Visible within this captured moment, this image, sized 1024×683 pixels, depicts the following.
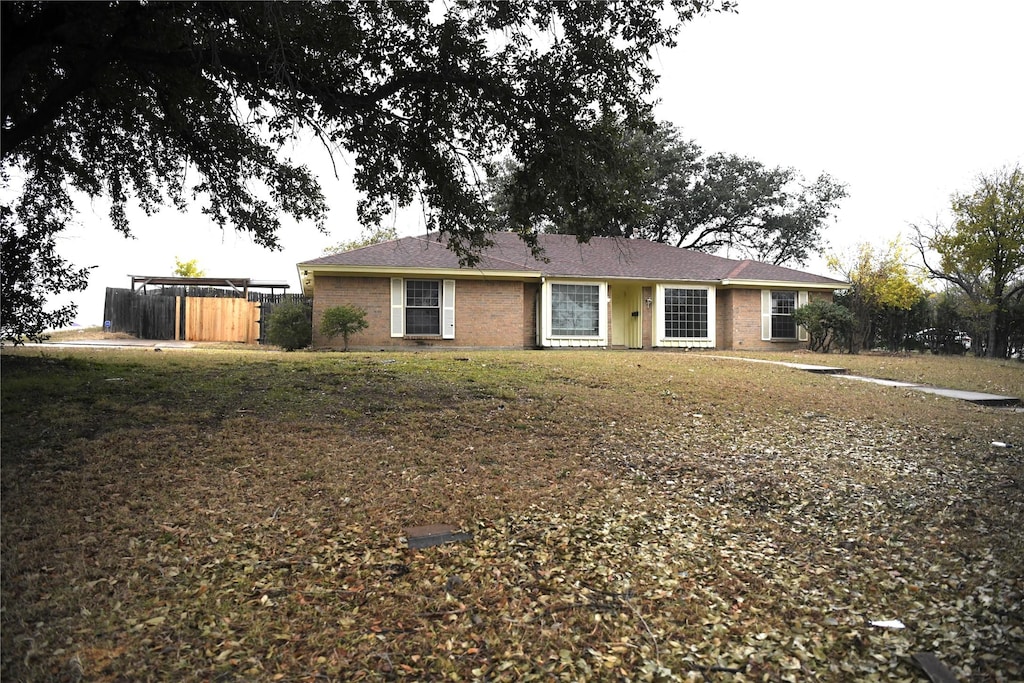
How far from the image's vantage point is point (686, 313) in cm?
1897

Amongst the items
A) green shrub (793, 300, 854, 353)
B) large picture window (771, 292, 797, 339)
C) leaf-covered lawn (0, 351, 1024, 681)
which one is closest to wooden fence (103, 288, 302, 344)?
leaf-covered lawn (0, 351, 1024, 681)

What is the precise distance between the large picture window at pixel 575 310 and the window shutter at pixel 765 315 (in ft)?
18.8

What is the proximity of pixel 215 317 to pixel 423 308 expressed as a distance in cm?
1038

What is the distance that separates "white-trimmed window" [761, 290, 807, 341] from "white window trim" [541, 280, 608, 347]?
5.55 metres

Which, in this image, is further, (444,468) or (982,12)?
(982,12)

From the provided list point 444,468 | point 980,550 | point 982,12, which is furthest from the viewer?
point 982,12

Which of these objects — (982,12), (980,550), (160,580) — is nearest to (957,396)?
(982,12)

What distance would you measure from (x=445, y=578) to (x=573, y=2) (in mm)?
6164

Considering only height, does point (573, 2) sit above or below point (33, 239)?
above

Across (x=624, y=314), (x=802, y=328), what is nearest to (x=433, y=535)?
(x=624, y=314)

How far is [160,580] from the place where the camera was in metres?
2.90

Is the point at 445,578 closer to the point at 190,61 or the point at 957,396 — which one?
the point at 190,61

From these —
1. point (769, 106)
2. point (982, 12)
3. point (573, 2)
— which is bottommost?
point (573, 2)

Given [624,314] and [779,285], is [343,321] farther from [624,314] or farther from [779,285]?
[779,285]
